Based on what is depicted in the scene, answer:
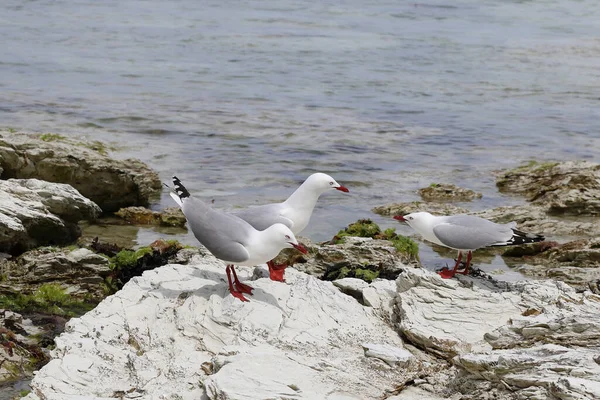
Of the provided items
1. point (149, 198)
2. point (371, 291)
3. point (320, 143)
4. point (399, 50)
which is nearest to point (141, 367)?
point (371, 291)

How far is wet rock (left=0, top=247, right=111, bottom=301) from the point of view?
9.41m

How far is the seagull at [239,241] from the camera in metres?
7.19

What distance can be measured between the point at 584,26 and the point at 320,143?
2078 centimetres

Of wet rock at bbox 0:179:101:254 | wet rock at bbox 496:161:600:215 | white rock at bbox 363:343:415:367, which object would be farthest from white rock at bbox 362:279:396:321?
wet rock at bbox 496:161:600:215

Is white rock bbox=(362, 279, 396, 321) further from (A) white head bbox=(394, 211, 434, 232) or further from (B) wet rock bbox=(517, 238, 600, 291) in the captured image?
(B) wet rock bbox=(517, 238, 600, 291)

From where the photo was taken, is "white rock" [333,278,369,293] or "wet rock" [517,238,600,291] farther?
"wet rock" [517,238,600,291]

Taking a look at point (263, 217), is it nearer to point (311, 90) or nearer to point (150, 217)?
point (150, 217)

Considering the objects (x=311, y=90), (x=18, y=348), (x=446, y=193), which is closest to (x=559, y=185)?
(x=446, y=193)

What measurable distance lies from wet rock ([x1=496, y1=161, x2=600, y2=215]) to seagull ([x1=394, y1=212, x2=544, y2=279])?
6.40 meters

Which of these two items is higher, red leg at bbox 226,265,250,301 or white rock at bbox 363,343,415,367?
red leg at bbox 226,265,250,301

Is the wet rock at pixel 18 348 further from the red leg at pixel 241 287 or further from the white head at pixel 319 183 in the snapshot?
the white head at pixel 319 183

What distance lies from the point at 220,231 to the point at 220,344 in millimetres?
945

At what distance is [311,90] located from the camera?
24969 millimetres

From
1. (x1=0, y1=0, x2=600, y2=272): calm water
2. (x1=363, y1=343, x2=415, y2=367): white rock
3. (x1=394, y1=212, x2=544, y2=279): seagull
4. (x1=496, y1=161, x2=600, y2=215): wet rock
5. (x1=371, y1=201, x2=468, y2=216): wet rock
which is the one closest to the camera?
(x1=363, y1=343, x2=415, y2=367): white rock
